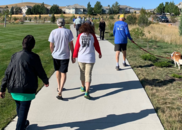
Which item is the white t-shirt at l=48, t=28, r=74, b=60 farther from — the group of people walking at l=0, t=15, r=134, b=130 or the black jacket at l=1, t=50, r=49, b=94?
the black jacket at l=1, t=50, r=49, b=94

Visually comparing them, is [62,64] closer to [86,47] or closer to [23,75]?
[86,47]

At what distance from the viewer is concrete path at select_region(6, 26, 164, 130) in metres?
3.45

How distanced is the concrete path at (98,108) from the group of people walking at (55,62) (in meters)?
0.25

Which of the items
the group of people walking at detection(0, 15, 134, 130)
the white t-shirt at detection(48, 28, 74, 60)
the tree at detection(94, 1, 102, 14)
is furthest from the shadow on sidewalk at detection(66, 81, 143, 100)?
the tree at detection(94, 1, 102, 14)

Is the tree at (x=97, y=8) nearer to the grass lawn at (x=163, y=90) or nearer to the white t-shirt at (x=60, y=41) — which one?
the grass lawn at (x=163, y=90)

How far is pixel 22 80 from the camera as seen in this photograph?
2.75 metres

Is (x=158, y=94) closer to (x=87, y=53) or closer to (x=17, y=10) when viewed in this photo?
(x=87, y=53)

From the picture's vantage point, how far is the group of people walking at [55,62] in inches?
108

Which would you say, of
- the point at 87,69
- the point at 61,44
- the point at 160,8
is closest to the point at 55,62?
the point at 61,44

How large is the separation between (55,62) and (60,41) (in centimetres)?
50

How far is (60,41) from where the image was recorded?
4188 mm

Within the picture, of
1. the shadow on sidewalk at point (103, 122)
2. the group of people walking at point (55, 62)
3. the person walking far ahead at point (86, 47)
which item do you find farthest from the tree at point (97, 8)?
the shadow on sidewalk at point (103, 122)

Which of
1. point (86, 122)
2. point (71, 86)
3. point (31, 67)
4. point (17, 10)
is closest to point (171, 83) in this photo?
point (71, 86)

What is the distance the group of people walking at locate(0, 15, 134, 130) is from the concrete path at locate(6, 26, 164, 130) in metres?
0.25
